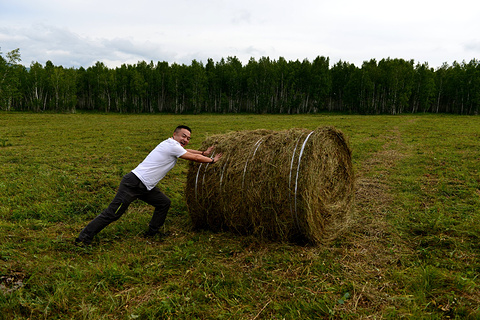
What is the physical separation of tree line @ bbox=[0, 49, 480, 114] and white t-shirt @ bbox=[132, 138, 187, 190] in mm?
61118

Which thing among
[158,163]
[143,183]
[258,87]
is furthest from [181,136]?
[258,87]

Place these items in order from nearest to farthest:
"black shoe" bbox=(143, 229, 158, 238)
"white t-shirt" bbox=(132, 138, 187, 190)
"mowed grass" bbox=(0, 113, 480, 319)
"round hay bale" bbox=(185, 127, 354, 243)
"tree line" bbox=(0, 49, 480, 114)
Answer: "mowed grass" bbox=(0, 113, 480, 319) < "round hay bale" bbox=(185, 127, 354, 243) < "white t-shirt" bbox=(132, 138, 187, 190) < "black shoe" bbox=(143, 229, 158, 238) < "tree line" bbox=(0, 49, 480, 114)

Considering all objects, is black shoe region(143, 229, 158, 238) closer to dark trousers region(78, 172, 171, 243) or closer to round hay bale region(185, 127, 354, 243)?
dark trousers region(78, 172, 171, 243)

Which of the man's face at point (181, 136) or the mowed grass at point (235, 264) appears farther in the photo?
the man's face at point (181, 136)

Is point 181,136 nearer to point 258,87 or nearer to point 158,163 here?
point 158,163

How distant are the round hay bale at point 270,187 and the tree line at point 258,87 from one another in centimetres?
6106

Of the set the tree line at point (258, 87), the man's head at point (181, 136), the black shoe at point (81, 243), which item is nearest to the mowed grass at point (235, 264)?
the black shoe at point (81, 243)

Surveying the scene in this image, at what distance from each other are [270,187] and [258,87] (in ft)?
214

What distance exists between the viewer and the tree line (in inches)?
2437

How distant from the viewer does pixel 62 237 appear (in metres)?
5.68

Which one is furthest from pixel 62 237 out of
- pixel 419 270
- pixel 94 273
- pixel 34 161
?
pixel 34 161

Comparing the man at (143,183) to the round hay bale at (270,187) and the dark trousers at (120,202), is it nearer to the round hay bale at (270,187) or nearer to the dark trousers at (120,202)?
the dark trousers at (120,202)

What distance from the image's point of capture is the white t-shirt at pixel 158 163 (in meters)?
5.53

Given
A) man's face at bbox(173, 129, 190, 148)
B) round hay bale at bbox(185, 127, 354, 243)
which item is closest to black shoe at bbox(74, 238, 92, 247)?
round hay bale at bbox(185, 127, 354, 243)
